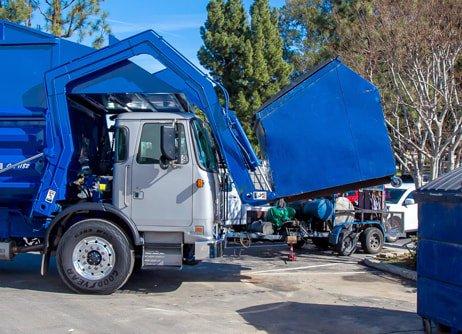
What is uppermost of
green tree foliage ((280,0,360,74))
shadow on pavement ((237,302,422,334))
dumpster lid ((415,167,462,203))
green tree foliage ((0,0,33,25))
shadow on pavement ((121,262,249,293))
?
green tree foliage ((280,0,360,74))

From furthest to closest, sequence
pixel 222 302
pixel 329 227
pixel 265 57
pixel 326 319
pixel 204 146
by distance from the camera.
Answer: pixel 265 57
pixel 329 227
pixel 204 146
pixel 222 302
pixel 326 319

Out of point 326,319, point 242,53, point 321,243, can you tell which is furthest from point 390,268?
point 242,53

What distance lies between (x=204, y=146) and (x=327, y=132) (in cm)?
179

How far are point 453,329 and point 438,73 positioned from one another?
11.1 m

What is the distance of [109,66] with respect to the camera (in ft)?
29.8

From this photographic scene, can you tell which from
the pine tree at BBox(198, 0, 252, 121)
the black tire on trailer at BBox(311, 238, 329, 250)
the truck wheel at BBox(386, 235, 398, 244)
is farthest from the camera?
the pine tree at BBox(198, 0, 252, 121)

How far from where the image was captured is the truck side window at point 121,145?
28.8ft

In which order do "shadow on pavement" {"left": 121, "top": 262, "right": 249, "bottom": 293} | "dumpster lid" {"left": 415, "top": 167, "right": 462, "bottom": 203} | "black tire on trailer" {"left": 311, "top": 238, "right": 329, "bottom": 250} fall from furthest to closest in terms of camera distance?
"black tire on trailer" {"left": 311, "top": 238, "right": 329, "bottom": 250}
"shadow on pavement" {"left": 121, "top": 262, "right": 249, "bottom": 293}
"dumpster lid" {"left": 415, "top": 167, "right": 462, "bottom": 203}

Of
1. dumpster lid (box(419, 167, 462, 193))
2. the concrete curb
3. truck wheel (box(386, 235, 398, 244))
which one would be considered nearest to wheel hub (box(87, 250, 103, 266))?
dumpster lid (box(419, 167, 462, 193))

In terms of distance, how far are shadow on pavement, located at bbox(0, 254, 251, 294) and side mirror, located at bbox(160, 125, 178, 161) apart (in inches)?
83.7

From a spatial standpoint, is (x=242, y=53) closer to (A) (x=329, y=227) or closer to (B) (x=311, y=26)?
(B) (x=311, y=26)

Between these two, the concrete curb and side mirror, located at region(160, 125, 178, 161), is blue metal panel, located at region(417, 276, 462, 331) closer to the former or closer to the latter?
side mirror, located at region(160, 125, 178, 161)

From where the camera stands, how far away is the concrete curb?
10614mm

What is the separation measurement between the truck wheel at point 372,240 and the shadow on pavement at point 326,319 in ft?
18.3
